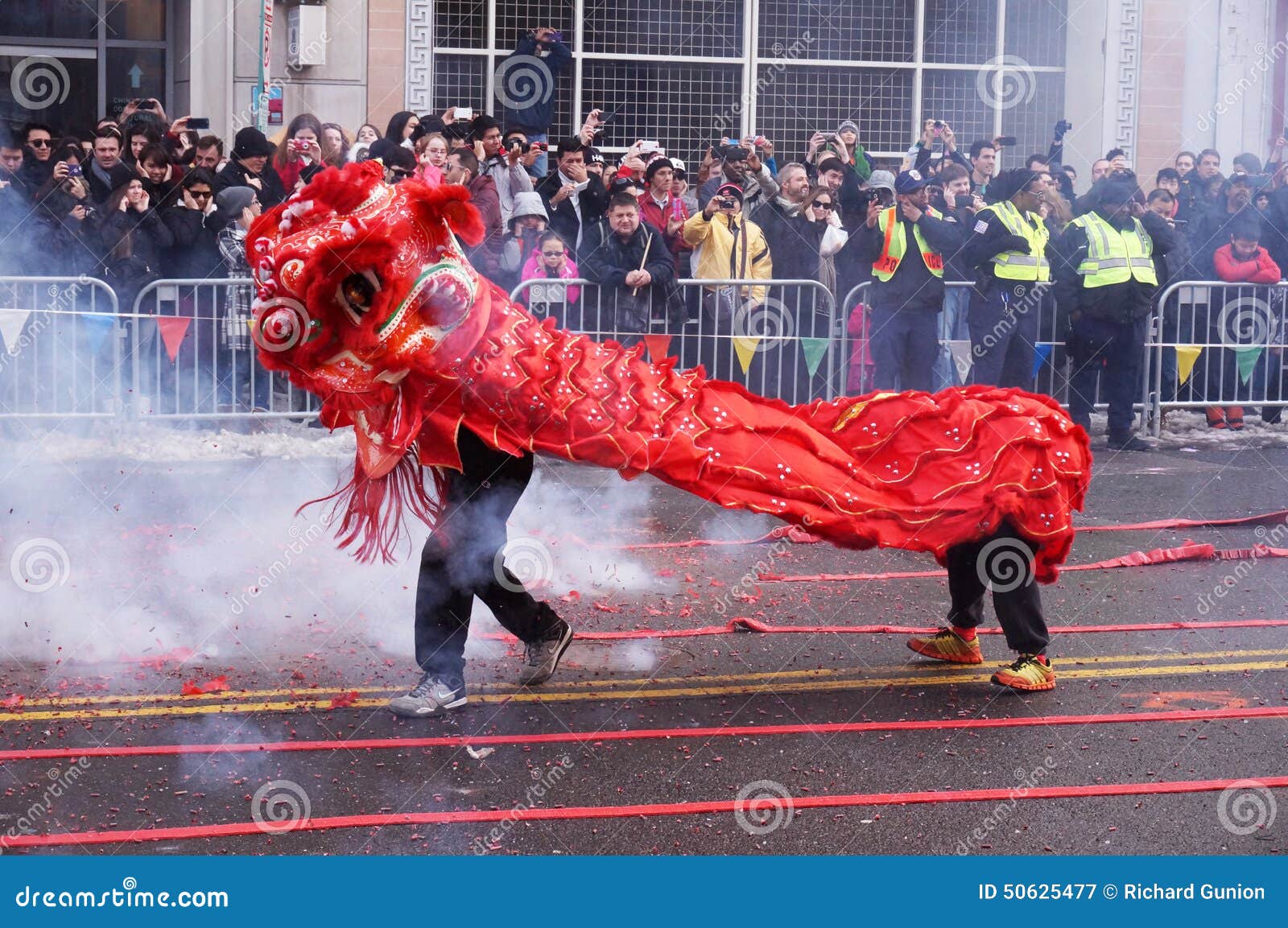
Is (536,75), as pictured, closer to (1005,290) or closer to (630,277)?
(630,277)

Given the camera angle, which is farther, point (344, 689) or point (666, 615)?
point (666, 615)

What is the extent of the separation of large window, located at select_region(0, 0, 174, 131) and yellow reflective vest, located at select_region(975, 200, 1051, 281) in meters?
9.09

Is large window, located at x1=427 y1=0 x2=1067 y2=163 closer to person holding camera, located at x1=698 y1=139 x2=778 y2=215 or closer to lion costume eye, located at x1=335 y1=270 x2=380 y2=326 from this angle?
person holding camera, located at x1=698 y1=139 x2=778 y2=215

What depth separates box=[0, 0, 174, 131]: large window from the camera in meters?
17.4

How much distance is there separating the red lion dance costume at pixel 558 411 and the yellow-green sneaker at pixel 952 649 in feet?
2.10

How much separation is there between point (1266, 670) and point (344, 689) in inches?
144

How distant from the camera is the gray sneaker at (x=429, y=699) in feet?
20.3

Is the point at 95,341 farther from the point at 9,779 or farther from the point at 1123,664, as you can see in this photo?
the point at 1123,664

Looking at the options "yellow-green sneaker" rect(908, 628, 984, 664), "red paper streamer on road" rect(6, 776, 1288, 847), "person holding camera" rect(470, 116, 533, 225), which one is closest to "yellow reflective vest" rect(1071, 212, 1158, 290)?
"person holding camera" rect(470, 116, 533, 225)

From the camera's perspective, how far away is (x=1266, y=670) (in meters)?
6.97

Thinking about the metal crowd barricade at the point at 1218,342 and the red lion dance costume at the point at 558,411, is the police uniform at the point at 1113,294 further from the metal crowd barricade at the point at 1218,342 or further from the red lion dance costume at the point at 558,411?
the red lion dance costume at the point at 558,411

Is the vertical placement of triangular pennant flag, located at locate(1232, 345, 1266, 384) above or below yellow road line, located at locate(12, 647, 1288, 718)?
above

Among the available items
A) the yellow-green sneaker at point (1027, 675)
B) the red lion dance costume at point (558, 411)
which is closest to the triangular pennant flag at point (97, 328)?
the red lion dance costume at point (558, 411)

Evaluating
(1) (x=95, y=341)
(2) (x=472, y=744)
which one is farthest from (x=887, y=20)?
(2) (x=472, y=744)
